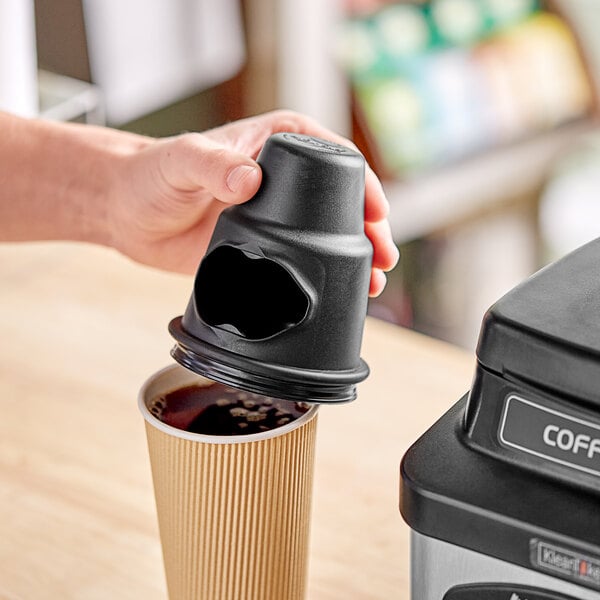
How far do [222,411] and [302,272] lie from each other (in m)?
0.12

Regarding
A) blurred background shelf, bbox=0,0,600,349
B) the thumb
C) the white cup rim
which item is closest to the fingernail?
the thumb

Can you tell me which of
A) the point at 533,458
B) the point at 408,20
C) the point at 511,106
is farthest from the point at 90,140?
the point at 511,106

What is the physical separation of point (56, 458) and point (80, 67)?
1172 mm

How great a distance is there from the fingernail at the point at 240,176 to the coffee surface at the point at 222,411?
14 cm

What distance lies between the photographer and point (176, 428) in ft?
2.17

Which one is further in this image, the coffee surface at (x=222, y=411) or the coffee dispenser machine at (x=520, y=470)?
the coffee surface at (x=222, y=411)

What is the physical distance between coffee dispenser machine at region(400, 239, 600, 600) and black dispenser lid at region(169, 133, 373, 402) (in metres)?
0.08

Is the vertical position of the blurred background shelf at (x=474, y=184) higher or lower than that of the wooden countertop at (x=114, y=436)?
lower

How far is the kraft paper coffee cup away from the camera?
0.66 meters

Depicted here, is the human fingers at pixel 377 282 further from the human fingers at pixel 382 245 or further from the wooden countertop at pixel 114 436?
the wooden countertop at pixel 114 436

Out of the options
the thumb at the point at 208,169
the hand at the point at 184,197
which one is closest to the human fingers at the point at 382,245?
the hand at the point at 184,197

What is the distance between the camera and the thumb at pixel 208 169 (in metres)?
Answer: 0.66

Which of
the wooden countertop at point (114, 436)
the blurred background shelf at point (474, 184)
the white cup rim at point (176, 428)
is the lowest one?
the blurred background shelf at point (474, 184)

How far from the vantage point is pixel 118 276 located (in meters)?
1.29
